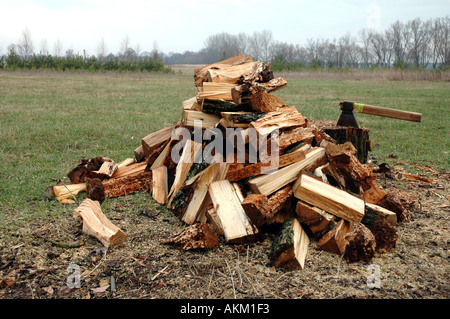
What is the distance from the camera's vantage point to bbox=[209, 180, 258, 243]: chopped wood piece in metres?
3.05

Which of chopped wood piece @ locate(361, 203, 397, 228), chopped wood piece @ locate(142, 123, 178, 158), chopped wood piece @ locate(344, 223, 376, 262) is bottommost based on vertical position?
chopped wood piece @ locate(344, 223, 376, 262)

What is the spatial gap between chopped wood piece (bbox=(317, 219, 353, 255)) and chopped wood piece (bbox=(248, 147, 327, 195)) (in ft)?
1.98

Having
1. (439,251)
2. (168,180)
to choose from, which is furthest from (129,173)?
(439,251)

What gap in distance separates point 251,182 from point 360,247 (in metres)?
1.08

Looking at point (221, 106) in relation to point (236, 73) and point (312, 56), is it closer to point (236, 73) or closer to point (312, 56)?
point (236, 73)

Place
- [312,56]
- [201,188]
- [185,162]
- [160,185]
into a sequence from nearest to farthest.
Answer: [201,188]
[185,162]
[160,185]
[312,56]

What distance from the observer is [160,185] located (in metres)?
4.19

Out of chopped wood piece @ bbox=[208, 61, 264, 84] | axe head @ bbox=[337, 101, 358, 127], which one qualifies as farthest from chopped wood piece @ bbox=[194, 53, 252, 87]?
axe head @ bbox=[337, 101, 358, 127]

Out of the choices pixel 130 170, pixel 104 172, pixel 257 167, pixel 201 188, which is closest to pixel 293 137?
pixel 257 167

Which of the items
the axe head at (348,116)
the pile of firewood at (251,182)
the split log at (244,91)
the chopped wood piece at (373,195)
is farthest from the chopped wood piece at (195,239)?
the axe head at (348,116)

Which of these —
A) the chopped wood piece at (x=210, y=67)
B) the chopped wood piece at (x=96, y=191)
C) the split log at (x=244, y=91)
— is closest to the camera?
the split log at (x=244, y=91)

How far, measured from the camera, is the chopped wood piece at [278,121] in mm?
3596

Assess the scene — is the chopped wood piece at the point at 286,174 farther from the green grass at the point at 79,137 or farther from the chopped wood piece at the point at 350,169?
the green grass at the point at 79,137

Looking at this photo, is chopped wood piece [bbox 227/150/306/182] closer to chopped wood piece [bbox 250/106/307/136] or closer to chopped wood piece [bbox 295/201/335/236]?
chopped wood piece [bbox 250/106/307/136]
